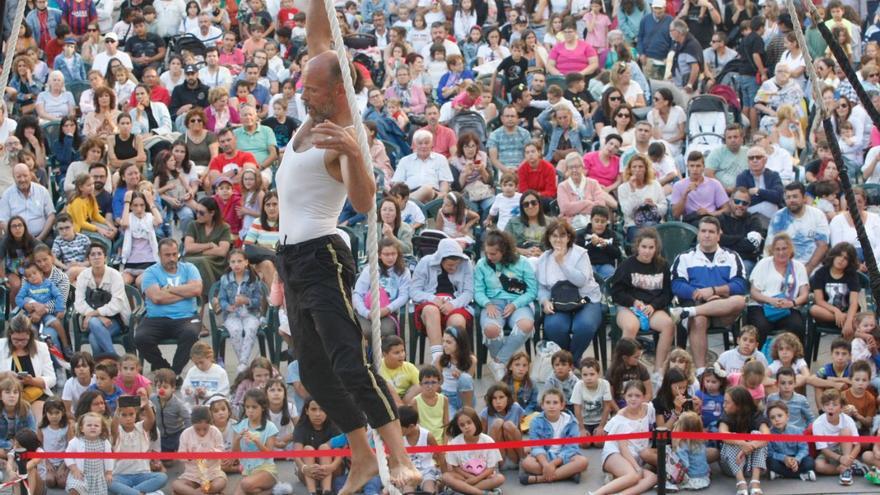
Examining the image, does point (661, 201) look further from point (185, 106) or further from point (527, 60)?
point (185, 106)

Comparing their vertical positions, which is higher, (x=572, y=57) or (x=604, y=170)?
(x=572, y=57)

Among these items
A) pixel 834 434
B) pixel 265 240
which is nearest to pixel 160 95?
pixel 265 240

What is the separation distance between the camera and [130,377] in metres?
10.1

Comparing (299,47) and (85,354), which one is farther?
(299,47)

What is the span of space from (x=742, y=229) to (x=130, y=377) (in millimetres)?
4613

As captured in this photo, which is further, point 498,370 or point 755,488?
point 498,370

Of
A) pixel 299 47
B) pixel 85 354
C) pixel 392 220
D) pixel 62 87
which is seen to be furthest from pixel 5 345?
pixel 299 47

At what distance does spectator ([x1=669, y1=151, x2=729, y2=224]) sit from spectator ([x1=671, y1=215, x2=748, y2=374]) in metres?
0.98

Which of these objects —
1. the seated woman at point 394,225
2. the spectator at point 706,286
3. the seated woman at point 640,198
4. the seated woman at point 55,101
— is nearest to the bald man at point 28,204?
the seated woman at point 55,101

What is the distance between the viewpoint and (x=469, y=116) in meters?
13.6

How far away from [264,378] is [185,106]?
15.7 ft

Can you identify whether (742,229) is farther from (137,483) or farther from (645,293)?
(137,483)

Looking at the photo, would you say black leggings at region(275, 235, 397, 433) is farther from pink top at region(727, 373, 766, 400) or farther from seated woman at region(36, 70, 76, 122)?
seated woman at region(36, 70, 76, 122)

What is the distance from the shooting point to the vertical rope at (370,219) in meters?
4.88
